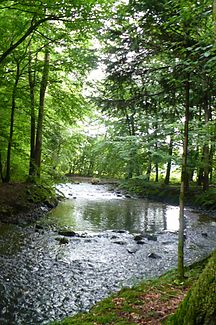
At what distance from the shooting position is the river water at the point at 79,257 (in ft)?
18.3

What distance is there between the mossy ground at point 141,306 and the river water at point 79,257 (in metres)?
0.79

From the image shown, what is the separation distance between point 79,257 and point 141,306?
4101mm

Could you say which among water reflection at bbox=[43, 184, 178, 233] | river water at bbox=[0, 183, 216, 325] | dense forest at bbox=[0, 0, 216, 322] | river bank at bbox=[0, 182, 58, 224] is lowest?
river water at bbox=[0, 183, 216, 325]

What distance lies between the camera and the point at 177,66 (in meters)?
5.62

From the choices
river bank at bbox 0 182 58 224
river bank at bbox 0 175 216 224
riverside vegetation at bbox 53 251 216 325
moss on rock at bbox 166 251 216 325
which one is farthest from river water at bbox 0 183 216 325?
moss on rock at bbox 166 251 216 325

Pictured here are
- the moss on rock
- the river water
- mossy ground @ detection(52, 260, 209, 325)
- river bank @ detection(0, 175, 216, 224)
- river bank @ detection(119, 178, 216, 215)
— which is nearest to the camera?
the moss on rock

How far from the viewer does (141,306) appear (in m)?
4.46

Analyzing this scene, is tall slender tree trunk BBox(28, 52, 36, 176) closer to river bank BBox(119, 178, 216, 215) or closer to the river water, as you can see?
the river water

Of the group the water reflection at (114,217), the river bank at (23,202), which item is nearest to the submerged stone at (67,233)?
the water reflection at (114,217)

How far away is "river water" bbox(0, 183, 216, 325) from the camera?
559 centimetres

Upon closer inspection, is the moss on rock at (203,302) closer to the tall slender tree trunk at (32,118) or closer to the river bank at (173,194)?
the tall slender tree trunk at (32,118)

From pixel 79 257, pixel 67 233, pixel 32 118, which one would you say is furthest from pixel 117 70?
pixel 32 118

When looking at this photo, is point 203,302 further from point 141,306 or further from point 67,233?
point 67,233

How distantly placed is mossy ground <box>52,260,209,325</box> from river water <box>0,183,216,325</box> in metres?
0.79
